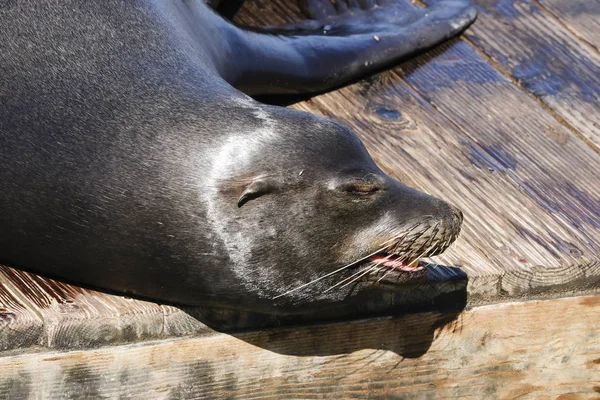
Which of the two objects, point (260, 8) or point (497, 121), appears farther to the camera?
point (260, 8)

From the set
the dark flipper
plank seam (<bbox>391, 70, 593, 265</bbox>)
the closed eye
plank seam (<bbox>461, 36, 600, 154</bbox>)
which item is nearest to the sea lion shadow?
the closed eye

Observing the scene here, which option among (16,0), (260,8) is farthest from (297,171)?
(260,8)

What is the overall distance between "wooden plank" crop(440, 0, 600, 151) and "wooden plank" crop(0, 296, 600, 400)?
0.99 metres

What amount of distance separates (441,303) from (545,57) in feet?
6.02

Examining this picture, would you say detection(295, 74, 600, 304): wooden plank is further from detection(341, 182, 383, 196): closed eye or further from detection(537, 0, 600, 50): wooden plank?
detection(537, 0, 600, 50): wooden plank

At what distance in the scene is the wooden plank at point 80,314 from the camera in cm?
297

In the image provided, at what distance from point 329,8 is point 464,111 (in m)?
0.90

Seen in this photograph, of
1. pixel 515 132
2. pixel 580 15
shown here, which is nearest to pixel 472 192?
pixel 515 132

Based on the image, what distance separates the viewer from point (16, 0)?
3318 millimetres

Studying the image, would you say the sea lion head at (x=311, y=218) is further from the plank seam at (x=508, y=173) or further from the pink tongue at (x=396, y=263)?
the plank seam at (x=508, y=173)

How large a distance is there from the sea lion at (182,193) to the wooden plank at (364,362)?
20 cm

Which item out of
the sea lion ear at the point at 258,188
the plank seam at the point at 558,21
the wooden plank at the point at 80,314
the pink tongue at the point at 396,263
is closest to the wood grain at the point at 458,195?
the wooden plank at the point at 80,314

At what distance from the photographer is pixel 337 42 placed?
14.9ft

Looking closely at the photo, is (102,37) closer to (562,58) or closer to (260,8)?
(260,8)
